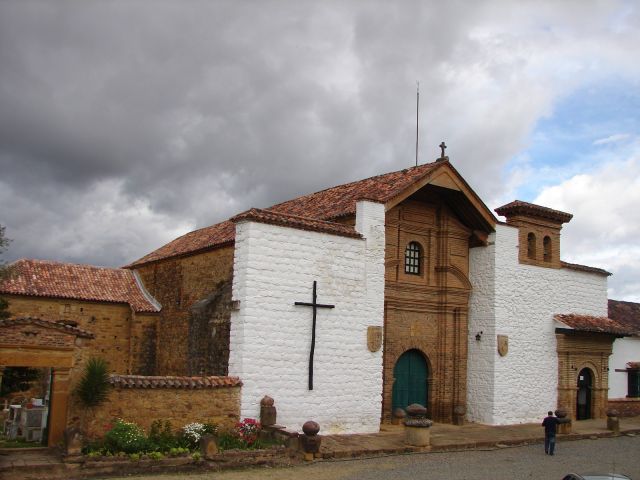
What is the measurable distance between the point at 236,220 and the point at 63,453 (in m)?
6.24

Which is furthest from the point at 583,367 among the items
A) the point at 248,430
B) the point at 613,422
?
the point at 248,430

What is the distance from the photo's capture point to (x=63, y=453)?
12.1 m

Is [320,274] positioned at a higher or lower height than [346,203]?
lower

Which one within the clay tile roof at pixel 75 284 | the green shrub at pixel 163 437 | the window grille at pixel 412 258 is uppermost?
the window grille at pixel 412 258

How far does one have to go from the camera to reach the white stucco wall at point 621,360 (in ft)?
80.0

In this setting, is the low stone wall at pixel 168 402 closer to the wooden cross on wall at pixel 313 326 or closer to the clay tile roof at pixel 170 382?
the clay tile roof at pixel 170 382

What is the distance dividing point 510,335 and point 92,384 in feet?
41.1

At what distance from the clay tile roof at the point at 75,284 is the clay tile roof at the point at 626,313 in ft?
59.0

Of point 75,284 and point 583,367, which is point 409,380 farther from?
point 75,284

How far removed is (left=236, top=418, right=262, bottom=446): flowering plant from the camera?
14.2 metres

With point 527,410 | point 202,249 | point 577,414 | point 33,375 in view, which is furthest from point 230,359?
point 577,414

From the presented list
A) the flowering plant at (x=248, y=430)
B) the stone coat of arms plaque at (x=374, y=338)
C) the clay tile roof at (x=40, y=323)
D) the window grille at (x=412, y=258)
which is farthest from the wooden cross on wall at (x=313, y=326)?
the clay tile roof at (x=40, y=323)

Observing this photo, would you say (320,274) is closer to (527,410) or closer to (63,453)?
(63,453)

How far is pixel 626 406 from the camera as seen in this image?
24234 millimetres
